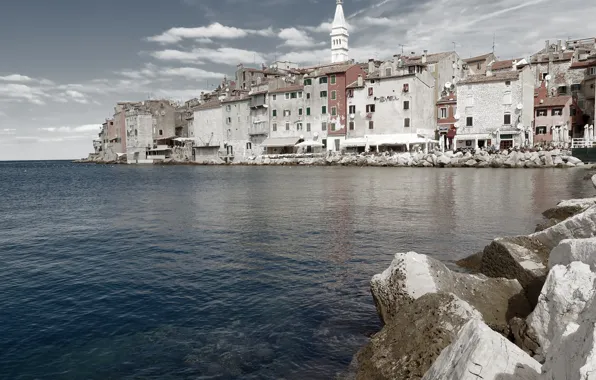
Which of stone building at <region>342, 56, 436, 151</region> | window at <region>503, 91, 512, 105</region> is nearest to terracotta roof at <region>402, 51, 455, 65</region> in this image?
stone building at <region>342, 56, 436, 151</region>

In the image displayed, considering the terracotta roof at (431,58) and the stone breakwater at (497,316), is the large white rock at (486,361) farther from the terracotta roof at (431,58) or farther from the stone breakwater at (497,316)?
the terracotta roof at (431,58)

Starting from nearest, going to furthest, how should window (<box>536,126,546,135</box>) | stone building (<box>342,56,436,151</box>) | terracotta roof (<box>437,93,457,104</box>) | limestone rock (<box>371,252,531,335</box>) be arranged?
limestone rock (<box>371,252,531,335</box>), window (<box>536,126,546,135</box>), terracotta roof (<box>437,93,457,104</box>), stone building (<box>342,56,436,151</box>)

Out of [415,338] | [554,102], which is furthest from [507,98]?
[415,338]

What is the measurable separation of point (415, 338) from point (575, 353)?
112 inches

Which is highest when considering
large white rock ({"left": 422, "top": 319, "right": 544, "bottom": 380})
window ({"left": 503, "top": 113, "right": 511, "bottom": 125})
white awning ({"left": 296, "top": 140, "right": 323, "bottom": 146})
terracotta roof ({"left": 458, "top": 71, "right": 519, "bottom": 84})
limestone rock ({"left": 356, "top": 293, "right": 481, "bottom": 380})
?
terracotta roof ({"left": 458, "top": 71, "right": 519, "bottom": 84})

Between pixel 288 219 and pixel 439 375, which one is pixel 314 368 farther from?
pixel 288 219

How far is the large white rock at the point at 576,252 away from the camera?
5.49 m

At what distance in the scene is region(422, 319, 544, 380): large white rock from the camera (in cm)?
373

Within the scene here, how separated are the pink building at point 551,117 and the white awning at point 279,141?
122 feet

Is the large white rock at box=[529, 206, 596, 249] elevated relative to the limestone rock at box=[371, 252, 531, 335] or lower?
elevated

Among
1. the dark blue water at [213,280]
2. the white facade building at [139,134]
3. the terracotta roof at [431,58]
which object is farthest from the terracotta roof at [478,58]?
the white facade building at [139,134]

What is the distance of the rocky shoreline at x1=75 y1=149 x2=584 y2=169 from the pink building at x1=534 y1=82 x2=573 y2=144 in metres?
9.43

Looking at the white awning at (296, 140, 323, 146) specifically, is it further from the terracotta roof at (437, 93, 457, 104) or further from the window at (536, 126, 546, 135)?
the window at (536, 126, 546, 135)

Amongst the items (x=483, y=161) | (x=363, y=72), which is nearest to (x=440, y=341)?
(x=483, y=161)
